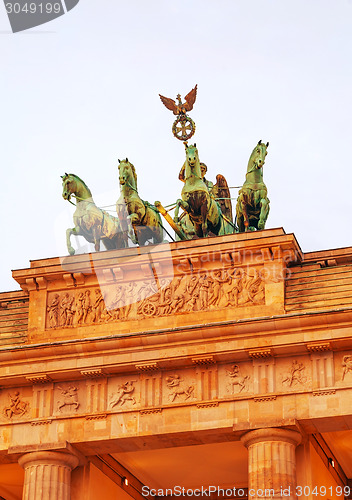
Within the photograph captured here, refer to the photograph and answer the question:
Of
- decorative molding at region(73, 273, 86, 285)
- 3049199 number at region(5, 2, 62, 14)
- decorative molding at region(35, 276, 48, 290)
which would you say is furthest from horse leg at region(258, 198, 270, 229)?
3049199 number at region(5, 2, 62, 14)

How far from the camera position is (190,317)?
26469 mm

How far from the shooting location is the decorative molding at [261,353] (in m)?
25.2

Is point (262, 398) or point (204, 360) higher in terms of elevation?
point (204, 360)

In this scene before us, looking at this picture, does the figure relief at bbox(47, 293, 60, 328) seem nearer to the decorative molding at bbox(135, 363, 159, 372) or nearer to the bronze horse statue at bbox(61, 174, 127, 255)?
the bronze horse statue at bbox(61, 174, 127, 255)

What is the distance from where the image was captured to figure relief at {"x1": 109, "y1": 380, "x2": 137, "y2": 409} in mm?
25984

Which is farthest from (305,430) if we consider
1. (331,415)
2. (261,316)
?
(261,316)

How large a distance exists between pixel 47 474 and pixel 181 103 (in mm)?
10163

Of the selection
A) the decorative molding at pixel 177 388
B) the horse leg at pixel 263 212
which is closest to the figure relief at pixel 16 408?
the decorative molding at pixel 177 388

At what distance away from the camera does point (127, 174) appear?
28938 mm

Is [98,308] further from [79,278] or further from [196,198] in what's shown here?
[196,198]

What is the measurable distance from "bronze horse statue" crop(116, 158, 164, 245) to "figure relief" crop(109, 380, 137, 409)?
13.5 ft

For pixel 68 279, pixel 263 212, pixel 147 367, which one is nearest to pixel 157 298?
pixel 147 367

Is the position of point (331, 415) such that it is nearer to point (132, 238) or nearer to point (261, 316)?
point (261, 316)

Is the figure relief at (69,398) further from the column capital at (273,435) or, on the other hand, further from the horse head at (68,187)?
the horse head at (68,187)
